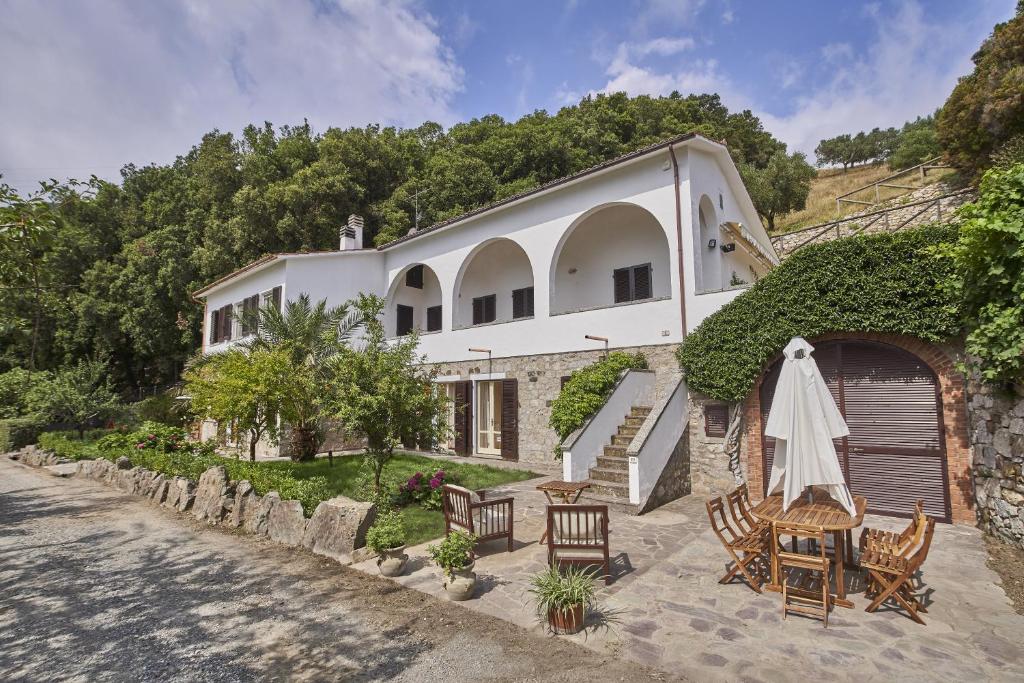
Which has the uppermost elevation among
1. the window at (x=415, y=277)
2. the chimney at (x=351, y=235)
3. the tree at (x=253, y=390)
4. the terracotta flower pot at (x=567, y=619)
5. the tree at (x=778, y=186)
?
the tree at (x=778, y=186)

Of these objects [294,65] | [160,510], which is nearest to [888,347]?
[294,65]

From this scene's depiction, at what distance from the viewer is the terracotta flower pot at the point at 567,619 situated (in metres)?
4.32

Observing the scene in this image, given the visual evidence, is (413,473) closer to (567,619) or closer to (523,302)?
(567,619)

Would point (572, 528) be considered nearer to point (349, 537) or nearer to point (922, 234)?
point (349, 537)

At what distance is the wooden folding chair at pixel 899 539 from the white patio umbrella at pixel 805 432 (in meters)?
0.38

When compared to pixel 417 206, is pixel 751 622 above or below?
below

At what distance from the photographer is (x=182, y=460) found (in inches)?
426

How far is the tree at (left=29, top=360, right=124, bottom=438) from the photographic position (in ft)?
58.7

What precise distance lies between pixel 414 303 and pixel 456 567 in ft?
49.6

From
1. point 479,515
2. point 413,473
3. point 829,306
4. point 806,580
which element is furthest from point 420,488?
point 829,306

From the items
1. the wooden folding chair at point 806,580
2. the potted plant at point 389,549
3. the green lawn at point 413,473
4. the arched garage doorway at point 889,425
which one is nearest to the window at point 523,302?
the green lawn at point 413,473

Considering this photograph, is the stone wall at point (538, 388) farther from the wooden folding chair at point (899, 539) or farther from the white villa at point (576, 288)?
the wooden folding chair at point (899, 539)

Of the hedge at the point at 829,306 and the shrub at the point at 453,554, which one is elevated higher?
the hedge at the point at 829,306

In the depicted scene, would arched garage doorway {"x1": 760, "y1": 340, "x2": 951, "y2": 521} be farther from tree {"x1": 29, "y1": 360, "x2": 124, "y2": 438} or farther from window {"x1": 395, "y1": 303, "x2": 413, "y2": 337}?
tree {"x1": 29, "y1": 360, "x2": 124, "y2": 438}
